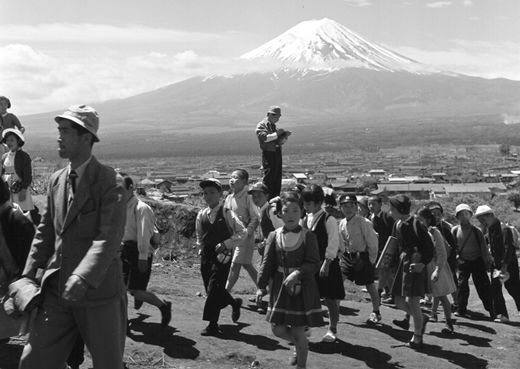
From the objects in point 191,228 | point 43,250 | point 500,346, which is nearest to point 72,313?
point 43,250

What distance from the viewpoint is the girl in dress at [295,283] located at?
18.0 ft

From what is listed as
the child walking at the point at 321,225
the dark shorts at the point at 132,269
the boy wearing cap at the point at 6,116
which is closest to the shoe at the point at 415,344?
the child walking at the point at 321,225

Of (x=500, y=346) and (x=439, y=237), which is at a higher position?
(x=439, y=237)

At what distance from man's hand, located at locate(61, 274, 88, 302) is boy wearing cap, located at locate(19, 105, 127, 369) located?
6 centimetres

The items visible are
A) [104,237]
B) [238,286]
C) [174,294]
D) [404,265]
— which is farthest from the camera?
[238,286]

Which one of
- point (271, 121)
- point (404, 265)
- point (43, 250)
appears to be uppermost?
point (271, 121)

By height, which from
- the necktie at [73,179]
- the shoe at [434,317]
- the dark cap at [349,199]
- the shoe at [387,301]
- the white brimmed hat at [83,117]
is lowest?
the shoe at [387,301]

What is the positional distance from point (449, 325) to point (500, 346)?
0.55 m

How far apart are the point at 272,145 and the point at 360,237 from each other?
10.6ft

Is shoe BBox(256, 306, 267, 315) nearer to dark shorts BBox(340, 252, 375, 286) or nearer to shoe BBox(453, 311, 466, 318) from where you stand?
dark shorts BBox(340, 252, 375, 286)

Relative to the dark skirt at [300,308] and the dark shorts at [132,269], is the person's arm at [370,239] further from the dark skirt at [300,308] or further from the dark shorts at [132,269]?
the dark shorts at [132,269]

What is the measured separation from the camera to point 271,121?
10.3 meters

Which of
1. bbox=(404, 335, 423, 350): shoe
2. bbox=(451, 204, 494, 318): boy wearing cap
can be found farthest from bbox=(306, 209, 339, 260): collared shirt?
bbox=(451, 204, 494, 318): boy wearing cap

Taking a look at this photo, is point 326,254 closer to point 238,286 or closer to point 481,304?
point 238,286
